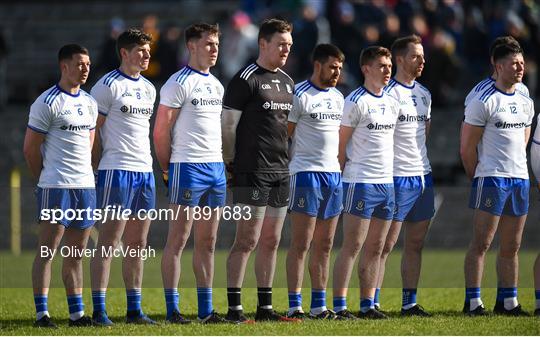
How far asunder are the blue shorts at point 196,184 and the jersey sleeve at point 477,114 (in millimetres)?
2634

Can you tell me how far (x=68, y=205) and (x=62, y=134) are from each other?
67cm

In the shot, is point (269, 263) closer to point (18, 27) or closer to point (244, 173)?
point (244, 173)

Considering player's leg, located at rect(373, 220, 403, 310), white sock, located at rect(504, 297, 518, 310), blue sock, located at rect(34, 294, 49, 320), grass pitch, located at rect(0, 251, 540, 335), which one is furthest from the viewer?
player's leg, located at rect(373, 220, 403, 310)

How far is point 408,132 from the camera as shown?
13.2 m

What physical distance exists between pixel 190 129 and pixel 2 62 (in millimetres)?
16061

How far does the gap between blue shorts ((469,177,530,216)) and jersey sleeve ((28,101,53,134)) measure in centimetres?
436

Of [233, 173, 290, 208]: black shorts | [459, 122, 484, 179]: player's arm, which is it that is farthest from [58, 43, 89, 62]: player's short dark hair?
[459, 122, 484, 179]: player's arm

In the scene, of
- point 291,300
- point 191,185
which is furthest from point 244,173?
→ point 291,300

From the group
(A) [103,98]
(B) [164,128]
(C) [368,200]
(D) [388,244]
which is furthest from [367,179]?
(A) [103,98]

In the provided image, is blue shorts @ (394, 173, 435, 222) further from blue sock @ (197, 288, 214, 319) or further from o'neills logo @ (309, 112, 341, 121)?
blue sock @ (197, 288, 214, 319)

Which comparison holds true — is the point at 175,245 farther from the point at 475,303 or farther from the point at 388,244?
the point at 475,303

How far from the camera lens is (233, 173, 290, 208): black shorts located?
12.2 m

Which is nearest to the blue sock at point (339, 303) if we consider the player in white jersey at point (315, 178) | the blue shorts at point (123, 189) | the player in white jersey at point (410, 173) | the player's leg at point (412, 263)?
the player in white jersey at point (315, 178)

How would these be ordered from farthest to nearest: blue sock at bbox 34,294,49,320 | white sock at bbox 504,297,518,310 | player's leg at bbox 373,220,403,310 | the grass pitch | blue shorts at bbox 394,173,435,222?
player's leg at bbox 373,220,403,310 → blue shorts at bbox 394,173,435,222 → white sock at bbox 504,297,518,310 → blue sock at bbox 34,294,49,320 → the grass pitch
